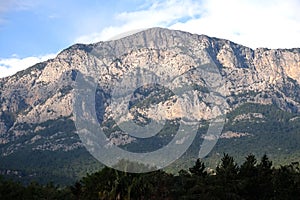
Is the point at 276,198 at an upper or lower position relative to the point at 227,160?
lower

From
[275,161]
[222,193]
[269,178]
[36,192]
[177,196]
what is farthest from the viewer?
[275,161]

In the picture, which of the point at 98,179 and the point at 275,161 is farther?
the point at 275,161

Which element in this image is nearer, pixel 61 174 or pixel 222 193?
pixel 222 193

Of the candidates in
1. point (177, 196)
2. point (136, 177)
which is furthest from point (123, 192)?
point (177, 196)

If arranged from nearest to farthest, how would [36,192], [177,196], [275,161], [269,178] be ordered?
[269,178] → [177,196] → [36,192] → [275,161]

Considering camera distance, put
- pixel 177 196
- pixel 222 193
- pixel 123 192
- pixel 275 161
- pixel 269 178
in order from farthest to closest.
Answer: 1. pixel 275 161
2. pixel 177 196
3. pixel 269 178
4. pixel 222 193
5. pixel 123 192

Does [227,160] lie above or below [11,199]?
above

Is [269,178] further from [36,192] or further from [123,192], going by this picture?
[36,192]

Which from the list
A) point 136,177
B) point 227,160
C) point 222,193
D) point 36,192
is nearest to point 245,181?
point 222,193

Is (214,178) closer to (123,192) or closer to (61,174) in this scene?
(123,192)
